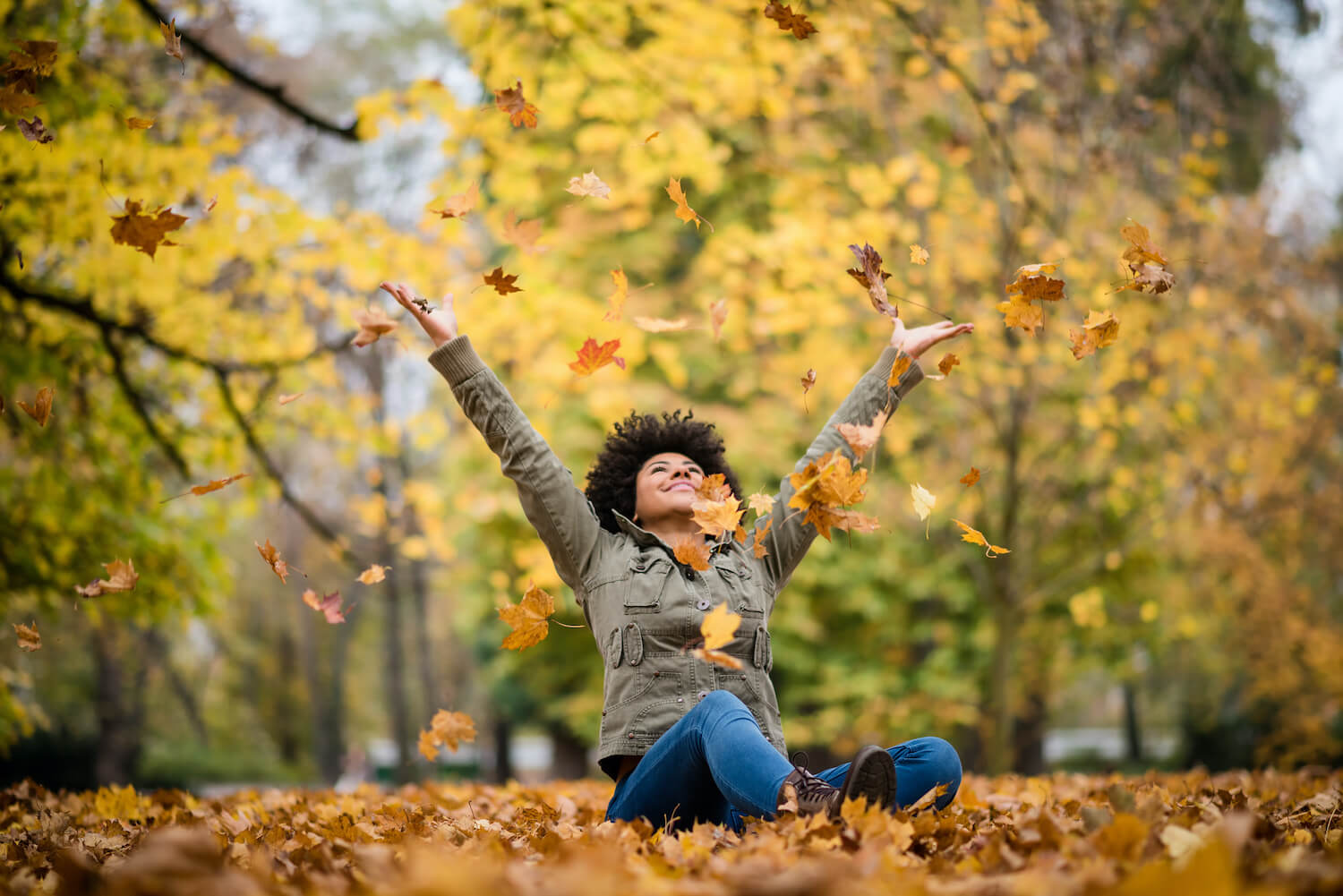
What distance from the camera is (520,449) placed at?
105 inches

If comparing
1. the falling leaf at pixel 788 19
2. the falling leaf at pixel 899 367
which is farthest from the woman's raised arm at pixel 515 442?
the falling leaf at pixel 788 19

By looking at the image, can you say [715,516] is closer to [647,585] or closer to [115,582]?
[647,585]

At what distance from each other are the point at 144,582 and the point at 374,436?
160cm

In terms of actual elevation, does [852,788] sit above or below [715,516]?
below

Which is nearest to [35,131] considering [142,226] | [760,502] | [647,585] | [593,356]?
[142,226]

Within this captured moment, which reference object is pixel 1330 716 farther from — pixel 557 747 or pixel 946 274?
pixel 557 747

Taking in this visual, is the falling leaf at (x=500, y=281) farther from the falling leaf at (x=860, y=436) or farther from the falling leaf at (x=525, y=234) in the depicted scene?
the falling leaf at (x=860, y=436)

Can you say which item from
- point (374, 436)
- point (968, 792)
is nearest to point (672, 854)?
point (968, 792)

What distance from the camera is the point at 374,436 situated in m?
6.23

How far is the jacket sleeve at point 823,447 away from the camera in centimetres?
288

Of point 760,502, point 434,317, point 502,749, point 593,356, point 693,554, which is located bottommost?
point 502,749

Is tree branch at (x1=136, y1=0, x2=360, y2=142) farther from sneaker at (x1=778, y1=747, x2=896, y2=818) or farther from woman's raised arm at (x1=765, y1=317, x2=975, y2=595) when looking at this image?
sneaker at (x1=778, y1=747, x2=896, y2=818)

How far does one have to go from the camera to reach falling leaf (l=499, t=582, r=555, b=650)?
252cm

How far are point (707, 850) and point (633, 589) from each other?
892 millimetres
